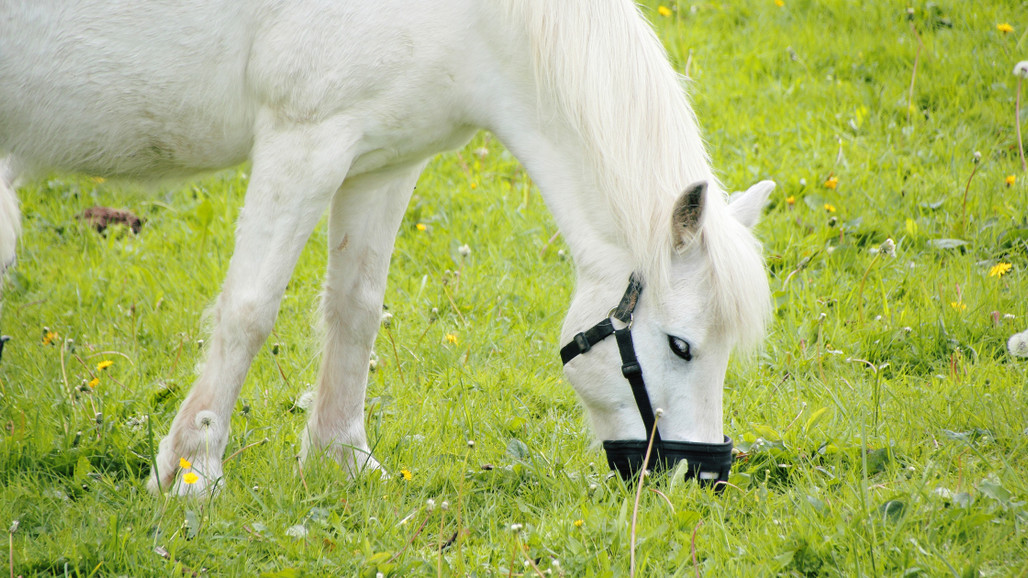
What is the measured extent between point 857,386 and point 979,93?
322 centimetres

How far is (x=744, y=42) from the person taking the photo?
6621mm

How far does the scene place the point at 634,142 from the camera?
269 cm

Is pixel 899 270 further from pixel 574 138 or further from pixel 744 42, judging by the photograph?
pixel 744 42

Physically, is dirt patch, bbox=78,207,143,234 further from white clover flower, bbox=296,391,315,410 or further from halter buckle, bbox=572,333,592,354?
halter buckle, bbox=572,333,592,354

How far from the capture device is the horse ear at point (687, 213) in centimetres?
247

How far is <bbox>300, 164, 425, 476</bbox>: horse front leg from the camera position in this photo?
3238 millimetres

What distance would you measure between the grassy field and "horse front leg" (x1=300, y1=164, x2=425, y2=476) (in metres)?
Result: 0.14

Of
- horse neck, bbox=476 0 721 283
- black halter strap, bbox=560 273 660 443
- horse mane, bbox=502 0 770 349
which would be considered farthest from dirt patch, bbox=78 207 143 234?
black halter strap, bbox=560 273 660 443

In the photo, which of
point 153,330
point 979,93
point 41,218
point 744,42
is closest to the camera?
point 153,330

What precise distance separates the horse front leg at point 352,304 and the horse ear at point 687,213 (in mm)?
1069

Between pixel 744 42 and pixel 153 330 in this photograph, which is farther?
pixel 744 42

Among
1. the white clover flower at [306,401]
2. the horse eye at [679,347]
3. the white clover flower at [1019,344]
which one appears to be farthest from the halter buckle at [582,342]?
the white clover flower at [1019,344]

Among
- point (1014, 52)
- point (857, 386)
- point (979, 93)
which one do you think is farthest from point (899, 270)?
point (1014, 52)

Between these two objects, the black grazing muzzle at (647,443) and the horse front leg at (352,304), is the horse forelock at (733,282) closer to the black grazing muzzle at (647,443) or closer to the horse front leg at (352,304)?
the black grazing muzzle at (647,443)
